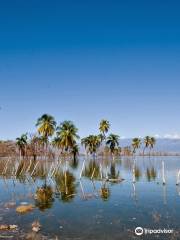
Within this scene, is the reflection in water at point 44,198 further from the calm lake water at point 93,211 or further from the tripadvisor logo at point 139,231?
the tripadvisor logo at point 139,231

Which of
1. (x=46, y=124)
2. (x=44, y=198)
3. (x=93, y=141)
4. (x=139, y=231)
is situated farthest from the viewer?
(x=93, y=141)

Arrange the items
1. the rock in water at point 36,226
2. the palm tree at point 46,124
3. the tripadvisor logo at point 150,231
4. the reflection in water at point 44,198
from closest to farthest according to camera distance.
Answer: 1. the tripadvisor logo at point 150,231
2. the rock in water at point 36,226
3. the reflection in water at point 44,198
4. the palm tree at point 46,124

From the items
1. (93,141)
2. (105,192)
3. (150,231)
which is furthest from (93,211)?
(93,141)

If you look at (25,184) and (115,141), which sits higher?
(115,141)

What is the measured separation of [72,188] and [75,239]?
74.1 ft

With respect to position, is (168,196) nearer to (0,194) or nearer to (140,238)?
(140,238)

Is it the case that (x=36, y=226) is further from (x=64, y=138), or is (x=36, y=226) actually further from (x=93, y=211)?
(x=64, y=138)

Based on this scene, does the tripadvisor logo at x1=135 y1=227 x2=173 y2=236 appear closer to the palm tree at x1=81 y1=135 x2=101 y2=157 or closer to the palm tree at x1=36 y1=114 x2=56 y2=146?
the palm tree at x1=36 y1=114 x2=56 y2=146

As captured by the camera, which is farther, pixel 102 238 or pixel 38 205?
pixel 38 205

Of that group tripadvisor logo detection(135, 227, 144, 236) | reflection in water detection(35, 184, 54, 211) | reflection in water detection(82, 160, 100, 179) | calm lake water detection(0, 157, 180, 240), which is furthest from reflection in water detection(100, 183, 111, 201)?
tripadvisor logo detection(135, 227, 144, 236)

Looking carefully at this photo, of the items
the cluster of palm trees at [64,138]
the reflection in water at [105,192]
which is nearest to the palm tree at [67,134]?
the cluster of palm trees at [64,138]

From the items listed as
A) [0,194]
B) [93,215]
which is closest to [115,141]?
[0,194]

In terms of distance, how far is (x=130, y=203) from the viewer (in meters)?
30.1

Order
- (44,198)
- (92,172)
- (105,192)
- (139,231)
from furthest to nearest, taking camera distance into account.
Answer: (92,172) → (105,192) → (44,198) → (139,231)
